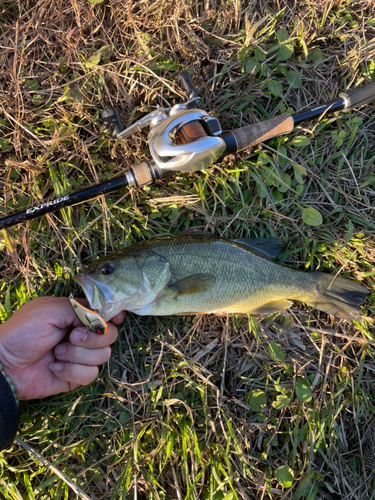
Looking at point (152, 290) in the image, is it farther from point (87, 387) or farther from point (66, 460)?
point (66, 460)

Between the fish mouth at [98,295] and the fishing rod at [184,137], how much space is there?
2.29 ft

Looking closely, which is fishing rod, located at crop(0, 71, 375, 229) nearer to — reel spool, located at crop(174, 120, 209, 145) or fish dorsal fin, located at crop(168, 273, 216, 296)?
reel spool, located at crop(174, 120, 209, 145)

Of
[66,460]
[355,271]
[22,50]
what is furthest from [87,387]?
[22,50]

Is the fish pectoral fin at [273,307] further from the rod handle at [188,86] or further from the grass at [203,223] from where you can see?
the rod handle at [188,86]

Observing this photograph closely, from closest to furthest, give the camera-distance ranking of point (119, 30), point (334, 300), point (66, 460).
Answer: point (66, 460) → point (334, 300) → point (119, 30)

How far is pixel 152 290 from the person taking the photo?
255 cm

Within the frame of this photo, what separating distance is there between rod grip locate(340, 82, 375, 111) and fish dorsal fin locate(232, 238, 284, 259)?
1.46 meters

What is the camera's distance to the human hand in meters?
2.49

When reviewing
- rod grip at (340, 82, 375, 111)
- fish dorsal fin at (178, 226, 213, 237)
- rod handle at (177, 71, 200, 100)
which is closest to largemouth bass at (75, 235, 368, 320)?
fish dorsal fin at (178, 226, 213, 237)

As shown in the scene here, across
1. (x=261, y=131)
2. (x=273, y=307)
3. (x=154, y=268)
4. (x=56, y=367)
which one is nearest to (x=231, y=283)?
(x=273, y=307)

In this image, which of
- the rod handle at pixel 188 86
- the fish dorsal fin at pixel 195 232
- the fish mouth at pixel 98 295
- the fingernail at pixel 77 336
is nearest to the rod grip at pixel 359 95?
the rod handle at pixel 188 86

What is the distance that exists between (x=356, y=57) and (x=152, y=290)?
3.14 meters

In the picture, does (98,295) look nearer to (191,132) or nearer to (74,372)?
(74,372)

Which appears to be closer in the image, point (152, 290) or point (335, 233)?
point (152, 290)
